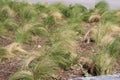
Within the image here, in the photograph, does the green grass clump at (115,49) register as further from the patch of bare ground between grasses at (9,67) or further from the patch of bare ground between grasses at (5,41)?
the patch of bare ground between grasses at (5,41)

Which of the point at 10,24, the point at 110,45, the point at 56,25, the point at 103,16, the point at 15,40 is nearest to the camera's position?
the point at 110,45

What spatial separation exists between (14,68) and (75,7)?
3.67 m

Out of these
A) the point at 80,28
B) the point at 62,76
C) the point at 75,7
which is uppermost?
the point at 75,7

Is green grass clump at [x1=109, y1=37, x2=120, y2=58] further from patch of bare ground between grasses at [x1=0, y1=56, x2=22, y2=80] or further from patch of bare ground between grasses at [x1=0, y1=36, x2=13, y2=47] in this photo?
patch of bare ground between grasses at [x1=0, y1=36, x2=13, y2=47]

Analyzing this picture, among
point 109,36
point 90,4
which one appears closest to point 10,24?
point 109,36

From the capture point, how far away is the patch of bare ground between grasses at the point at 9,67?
514 centimetres

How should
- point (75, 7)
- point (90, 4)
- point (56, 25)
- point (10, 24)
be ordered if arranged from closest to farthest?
point (10, 24), point (56, 25), point (75, 7), point (90, 4)

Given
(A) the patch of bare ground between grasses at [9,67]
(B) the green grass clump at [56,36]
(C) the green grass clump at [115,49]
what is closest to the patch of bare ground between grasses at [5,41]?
(B) the green grass clump at [56,36]

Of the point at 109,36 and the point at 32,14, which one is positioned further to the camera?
the point at 32,14

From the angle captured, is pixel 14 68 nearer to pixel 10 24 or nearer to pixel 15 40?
pixel 15 40

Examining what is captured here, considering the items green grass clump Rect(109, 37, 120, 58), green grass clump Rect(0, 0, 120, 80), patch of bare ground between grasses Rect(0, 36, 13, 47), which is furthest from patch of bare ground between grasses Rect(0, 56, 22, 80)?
green grass clump Rect(109, 37, 120, 58)

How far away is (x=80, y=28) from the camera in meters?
7.28

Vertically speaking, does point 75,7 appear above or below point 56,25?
above

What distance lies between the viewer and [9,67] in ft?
17.6
